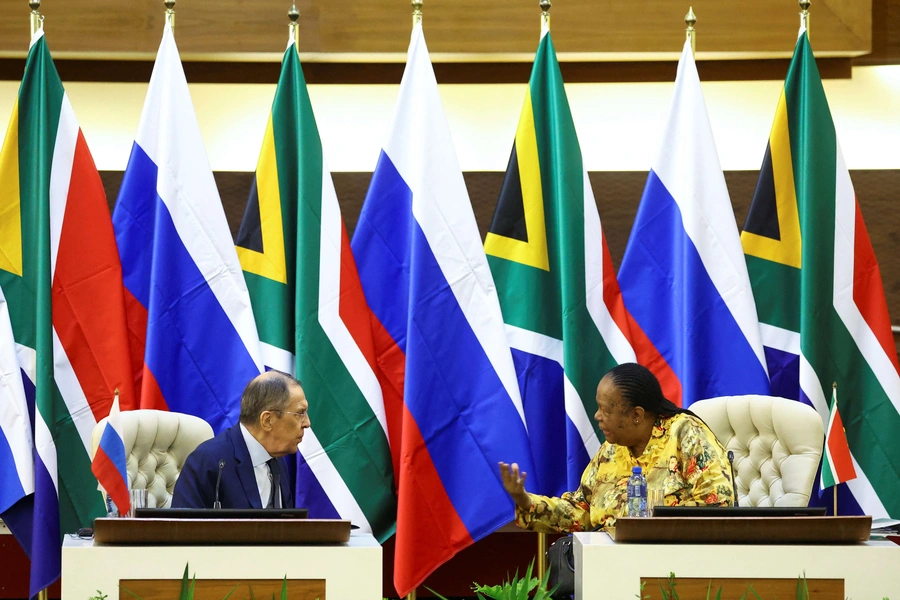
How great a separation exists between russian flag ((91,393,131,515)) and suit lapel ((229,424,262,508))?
1.26 feet

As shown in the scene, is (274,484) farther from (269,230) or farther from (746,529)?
(746,529)

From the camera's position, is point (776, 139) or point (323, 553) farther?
point (776, 139)

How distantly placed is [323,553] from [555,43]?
3.28m

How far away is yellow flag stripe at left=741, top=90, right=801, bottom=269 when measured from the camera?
4770 millimetres

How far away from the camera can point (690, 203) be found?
15.5ft

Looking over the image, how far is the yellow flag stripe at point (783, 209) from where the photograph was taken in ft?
15.6

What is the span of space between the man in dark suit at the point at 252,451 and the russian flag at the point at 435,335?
793 millimetres

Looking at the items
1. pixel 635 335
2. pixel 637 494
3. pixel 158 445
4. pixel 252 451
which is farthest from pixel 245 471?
pixel 635 335

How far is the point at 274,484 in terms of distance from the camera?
149 inches

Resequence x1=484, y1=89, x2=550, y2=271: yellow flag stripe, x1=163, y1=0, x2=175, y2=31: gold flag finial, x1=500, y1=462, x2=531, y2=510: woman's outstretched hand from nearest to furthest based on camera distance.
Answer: x1=500, y1=462, x2=531, y2=510: woman's outstretched hand
x1=484, y1=89, x2=550, y2=271: yellow flag stripe
x1=163, y1=0, x2=175, y2=31: gold flag finial

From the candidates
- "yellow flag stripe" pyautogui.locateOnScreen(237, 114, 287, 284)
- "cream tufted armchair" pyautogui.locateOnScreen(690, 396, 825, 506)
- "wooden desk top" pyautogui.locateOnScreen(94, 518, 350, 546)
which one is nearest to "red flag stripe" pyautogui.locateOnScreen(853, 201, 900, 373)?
"cream tufted armchair" pyautogui.locateOnScreen(690, 396, 825, 506)

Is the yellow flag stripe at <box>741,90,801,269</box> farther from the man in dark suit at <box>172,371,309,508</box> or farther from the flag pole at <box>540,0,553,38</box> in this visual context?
the man in dark suit at <box>172,371,309,508</box>

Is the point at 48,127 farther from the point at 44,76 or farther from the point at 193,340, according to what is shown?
the point at 193,340

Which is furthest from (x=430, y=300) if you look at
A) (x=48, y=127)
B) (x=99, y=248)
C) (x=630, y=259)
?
(x=48, y=127)
